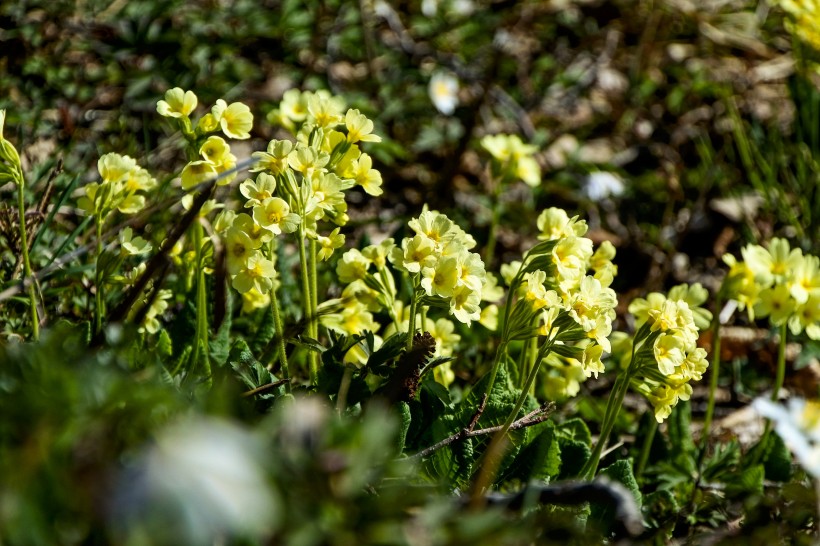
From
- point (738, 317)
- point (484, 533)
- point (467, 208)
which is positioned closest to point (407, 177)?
point (467, 208)

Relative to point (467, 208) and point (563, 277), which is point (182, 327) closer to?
point (563, 277)

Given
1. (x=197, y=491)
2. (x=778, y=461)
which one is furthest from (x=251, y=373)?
(x=778, y=461)

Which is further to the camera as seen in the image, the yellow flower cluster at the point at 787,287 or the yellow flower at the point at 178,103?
the yellow flower cluster at the point at 787,287

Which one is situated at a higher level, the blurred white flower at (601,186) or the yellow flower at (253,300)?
the yellow flower at (253,300)

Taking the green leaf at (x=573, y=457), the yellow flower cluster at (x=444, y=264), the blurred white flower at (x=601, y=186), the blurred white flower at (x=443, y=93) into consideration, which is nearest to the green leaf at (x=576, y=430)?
the green leaf at (x=573, y=457)

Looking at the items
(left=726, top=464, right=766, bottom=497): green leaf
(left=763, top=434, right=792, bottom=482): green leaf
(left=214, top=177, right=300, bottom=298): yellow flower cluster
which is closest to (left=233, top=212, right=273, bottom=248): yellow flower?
(left=214, top=177, right=300, bottom=298): yellow flower cluster

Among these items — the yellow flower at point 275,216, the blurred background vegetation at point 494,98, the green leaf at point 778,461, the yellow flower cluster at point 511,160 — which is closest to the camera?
the yellow flower at point 275,216

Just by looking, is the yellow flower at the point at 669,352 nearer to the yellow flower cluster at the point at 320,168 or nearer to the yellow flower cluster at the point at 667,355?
the yellow flower cluster at the point at 667,355
